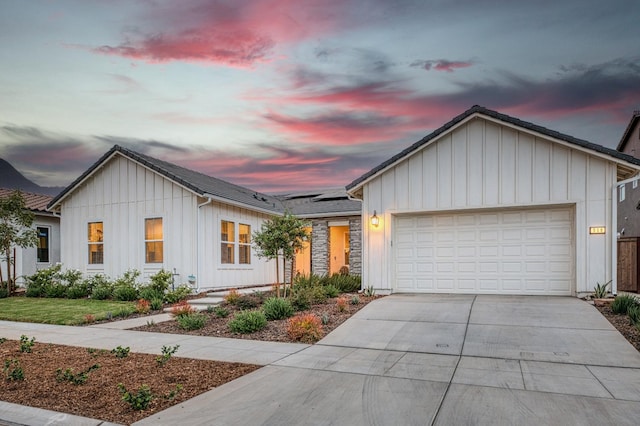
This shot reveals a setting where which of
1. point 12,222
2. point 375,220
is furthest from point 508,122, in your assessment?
point 12,222

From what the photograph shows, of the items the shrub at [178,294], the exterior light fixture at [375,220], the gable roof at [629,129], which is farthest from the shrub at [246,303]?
the gable roof at [629,129]

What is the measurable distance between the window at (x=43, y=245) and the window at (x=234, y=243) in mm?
8881

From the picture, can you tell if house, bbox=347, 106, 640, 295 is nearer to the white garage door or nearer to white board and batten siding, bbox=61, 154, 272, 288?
the white garage door

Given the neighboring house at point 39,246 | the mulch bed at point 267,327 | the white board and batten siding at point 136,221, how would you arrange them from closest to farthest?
the mulch bed at point 267,327 < the white board and batten siding at point 136,221 < the neighboring house at point 39,246

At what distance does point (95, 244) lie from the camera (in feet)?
51.4

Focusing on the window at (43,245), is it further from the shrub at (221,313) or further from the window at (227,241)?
the shrub at (221,313)

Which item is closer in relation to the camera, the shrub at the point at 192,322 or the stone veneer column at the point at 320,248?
the shrub at the point at 192,322

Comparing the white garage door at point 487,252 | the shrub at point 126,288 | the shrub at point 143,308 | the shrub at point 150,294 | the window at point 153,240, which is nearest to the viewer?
the shrub at point 143,308

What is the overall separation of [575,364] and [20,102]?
17.2m

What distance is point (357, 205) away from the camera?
19.1 m

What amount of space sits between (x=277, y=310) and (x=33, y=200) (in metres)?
15.8

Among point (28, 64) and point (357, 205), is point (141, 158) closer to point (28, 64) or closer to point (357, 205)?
point (28, 64)

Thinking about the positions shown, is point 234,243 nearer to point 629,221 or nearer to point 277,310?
point 277,310

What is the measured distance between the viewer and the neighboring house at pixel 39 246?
17.4 metres
